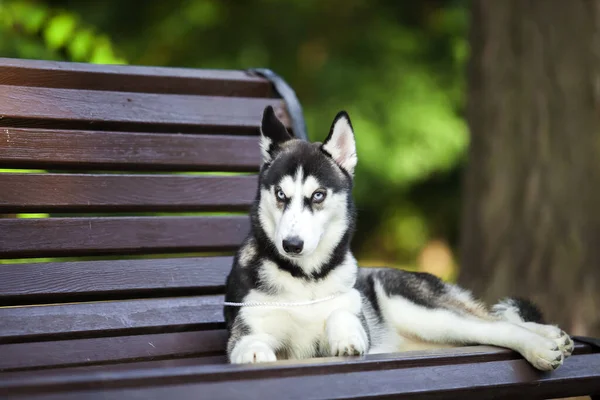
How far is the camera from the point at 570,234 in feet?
17.3

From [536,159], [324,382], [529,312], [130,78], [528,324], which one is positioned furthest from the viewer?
[536,159]

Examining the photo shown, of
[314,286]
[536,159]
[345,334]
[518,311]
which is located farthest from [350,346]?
[536,159]

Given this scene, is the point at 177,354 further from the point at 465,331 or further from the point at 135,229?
the point at 465,331

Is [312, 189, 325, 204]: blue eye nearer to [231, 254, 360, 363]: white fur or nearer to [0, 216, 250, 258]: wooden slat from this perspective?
[231, 254, 360, 363]: white fur

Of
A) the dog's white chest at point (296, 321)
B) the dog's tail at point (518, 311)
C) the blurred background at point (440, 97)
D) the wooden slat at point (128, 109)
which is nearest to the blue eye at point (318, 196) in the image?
the dog's white chest at point (296, 321)

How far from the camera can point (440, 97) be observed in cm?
823

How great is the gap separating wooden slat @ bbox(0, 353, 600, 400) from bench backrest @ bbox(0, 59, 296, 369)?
0.82 metres

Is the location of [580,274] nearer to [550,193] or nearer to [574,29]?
[550,193]

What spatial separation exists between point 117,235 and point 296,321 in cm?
103

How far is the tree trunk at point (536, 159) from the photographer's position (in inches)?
206

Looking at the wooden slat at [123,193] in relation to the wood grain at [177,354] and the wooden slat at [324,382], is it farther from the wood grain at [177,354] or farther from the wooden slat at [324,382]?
the wooden slat at [324,382]

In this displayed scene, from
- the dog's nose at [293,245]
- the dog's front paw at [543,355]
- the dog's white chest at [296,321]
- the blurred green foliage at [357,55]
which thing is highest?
the dog's nose at [293,245]

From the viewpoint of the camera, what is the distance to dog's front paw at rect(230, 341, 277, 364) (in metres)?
2.62

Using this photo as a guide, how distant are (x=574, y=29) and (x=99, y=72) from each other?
3.03 m
